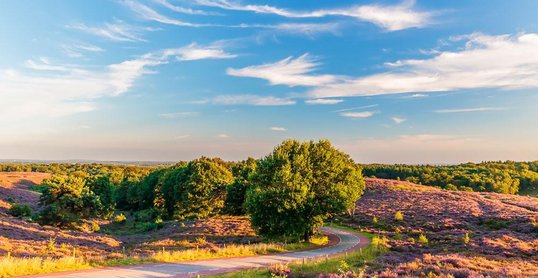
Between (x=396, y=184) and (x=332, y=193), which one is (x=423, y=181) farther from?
(x=332, y=193)

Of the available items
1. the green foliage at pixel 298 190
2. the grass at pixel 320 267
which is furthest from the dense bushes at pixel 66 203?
the grass at pixel 320 267

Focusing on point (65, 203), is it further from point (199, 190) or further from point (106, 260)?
point (106, 260)

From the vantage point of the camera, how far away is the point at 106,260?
24.8m

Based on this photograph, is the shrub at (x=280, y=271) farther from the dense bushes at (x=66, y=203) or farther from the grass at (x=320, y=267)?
the dense bushes at (x=66, y=203)

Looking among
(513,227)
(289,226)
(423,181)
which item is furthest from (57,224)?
(423,181)

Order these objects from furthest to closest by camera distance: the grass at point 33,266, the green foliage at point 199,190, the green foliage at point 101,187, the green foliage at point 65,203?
the green foliage at point 101,187
the green foliage at point 199,190
the green foliage at point 65,203
the grass at point 33,266

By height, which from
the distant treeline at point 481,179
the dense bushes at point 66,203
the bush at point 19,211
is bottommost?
the bush at point 19,211

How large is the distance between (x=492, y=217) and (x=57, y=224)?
6031 cm

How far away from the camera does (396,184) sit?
9194 centimetres

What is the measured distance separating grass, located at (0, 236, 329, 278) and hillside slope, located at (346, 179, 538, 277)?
34.8ft

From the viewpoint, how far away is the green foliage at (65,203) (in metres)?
52.9

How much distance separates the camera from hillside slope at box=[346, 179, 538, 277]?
2234 cm

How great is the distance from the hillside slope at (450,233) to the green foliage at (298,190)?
7536mm

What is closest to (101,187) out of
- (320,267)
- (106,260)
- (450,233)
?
(106,260)
